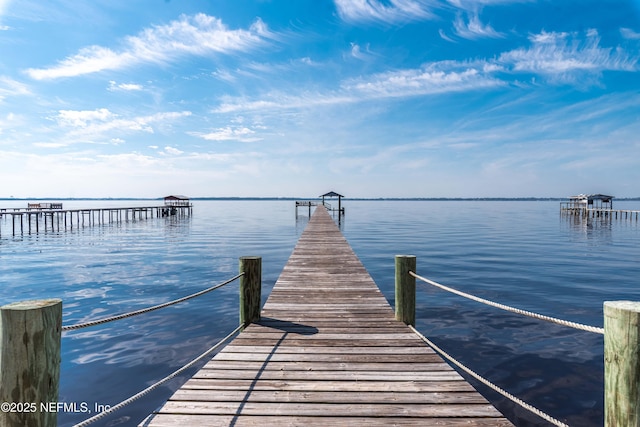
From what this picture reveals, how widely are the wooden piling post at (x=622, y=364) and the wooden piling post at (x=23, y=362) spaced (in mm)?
3818

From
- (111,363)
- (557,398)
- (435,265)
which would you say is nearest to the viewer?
(557,398)

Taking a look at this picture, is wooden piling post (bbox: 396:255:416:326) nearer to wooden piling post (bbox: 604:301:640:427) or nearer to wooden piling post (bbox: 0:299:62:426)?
wooden piling post (bbox: 604:301:640:427)

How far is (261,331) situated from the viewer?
5473 millimetres

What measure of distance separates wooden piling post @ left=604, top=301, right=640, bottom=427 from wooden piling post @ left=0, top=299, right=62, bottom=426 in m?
3.82

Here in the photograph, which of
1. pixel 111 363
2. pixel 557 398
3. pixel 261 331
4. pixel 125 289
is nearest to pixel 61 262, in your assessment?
pixel 125 289

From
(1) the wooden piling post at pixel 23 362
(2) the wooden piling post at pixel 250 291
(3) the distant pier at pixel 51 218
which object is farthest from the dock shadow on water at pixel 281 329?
(3) the distant pier at pixel 51 218

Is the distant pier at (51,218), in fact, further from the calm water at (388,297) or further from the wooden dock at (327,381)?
the wooden dock at (327,381)

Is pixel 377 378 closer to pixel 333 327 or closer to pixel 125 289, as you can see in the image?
pixel 333 327

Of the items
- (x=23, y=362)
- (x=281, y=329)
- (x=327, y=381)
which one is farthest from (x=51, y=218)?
(x=327, y=381)

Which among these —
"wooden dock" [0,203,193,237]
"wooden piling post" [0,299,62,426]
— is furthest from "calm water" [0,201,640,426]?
"wooden dock" [0,203,193,237]

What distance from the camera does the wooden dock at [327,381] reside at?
317 centimetres

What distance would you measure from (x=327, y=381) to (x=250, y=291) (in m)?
2.52

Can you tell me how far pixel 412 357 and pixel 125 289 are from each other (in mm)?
11888

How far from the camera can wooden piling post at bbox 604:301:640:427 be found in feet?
7.18
